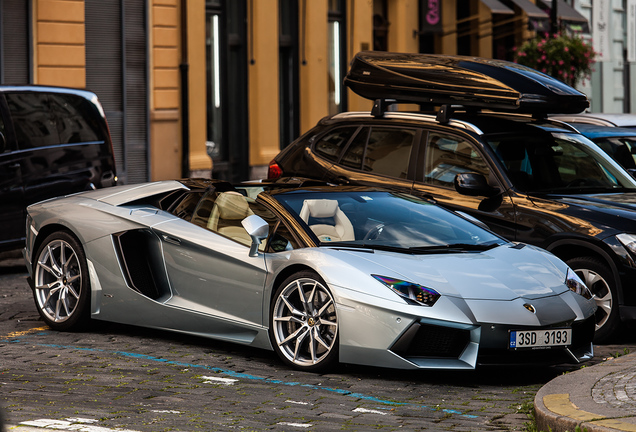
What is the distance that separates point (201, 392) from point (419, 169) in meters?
4.04

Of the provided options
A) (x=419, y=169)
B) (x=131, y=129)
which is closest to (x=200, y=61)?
(x=131, y=129)

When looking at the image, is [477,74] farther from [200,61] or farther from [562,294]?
[200,61]

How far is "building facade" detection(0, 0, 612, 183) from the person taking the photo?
19703 mm

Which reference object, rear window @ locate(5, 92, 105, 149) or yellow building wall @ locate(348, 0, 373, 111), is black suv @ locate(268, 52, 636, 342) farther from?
yellow building wall @ locate(348, 0, 373, 111)

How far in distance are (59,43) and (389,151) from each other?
11064mm

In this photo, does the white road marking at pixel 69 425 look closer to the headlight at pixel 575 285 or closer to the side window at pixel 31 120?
the headlight at pixel 575 285

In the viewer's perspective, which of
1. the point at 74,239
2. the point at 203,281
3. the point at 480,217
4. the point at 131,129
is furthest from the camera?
the point at 131,129

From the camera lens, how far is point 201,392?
6430 millimetres

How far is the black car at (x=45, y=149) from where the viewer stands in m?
11.7

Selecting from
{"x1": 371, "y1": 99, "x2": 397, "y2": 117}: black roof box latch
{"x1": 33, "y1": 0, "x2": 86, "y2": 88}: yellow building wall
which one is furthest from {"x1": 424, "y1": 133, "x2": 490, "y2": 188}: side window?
{"x1": 33, "y1": 0, "x2": 86, "y2": 88}: yellow building wall

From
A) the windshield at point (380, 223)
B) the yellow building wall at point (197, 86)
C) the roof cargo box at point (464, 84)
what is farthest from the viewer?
the yellow building wall at point (197, 86)

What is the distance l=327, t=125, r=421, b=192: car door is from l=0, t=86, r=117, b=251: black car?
344cm

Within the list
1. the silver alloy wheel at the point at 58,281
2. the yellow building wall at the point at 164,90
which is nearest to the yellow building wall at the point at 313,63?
the yellow building wall at the point at 164,90

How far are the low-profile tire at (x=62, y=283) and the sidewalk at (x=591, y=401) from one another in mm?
3645
